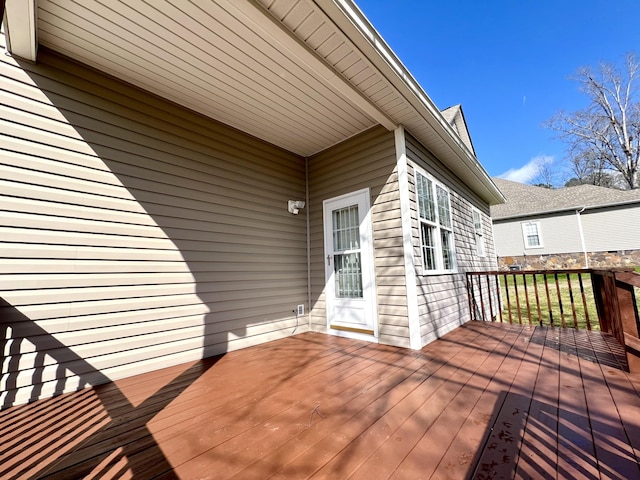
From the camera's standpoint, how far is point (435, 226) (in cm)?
406

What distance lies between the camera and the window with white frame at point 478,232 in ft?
20.6

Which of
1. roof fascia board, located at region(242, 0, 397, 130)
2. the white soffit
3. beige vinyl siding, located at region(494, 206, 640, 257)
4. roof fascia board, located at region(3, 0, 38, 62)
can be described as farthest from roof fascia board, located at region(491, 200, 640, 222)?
roof fascia board, located at region(3, 0, 38, 62)

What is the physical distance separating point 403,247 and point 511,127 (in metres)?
21.7

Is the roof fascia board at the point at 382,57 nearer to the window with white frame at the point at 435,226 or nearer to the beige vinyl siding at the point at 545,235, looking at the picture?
the window with white frame at the point at 435,226

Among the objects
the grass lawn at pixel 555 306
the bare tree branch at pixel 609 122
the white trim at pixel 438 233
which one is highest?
the bare tree branch at pixel 609 122

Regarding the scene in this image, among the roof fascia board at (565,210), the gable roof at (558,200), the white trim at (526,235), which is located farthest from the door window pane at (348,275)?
the white trim at (526,235)

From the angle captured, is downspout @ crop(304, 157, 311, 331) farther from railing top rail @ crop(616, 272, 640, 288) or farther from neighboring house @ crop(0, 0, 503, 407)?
railing top rail @ crop(616, 272, 640, 288)

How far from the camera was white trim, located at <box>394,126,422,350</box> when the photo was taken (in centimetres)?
315

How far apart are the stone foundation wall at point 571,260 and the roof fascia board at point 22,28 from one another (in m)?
15.2

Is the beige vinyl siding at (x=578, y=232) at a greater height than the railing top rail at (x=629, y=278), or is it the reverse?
the beige vinyl siding at (x=578, y=232)

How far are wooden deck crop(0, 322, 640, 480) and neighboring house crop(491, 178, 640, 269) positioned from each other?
11.9 metres

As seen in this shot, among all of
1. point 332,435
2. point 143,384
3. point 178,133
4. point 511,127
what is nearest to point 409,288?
point 332,435

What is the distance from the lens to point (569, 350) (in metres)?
2.91

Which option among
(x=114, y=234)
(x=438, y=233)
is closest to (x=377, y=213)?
(x=438, y=233)
